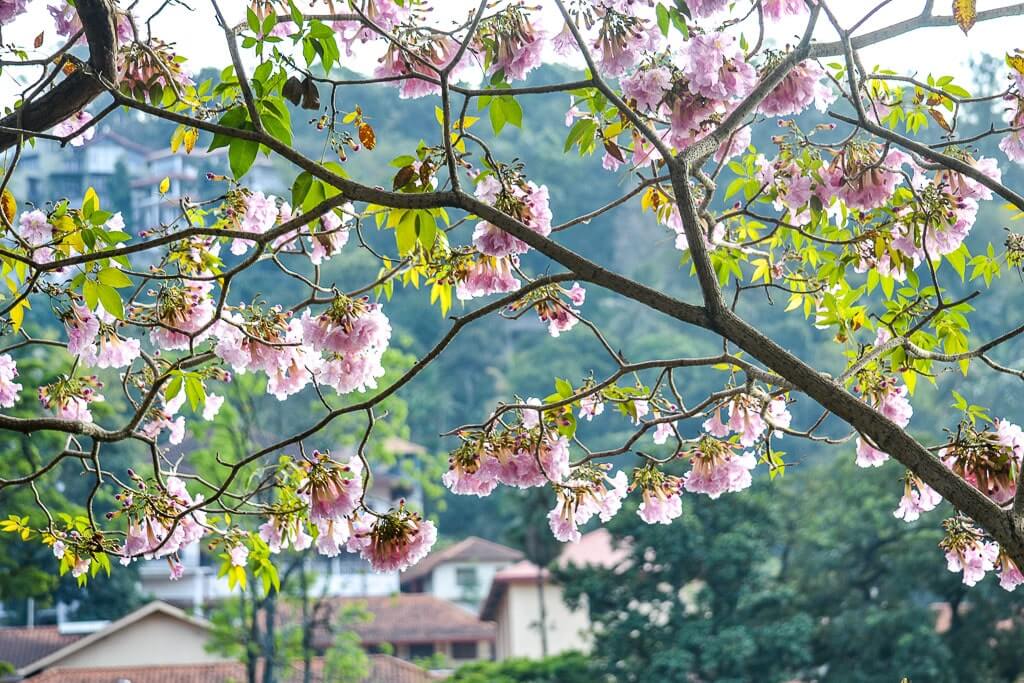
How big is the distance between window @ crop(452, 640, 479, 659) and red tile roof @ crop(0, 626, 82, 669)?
7.04m

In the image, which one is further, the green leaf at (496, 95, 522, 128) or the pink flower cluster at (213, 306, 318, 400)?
the pink flower cluster at (213, 306, 318, 400)

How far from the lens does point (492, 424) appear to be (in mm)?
2438

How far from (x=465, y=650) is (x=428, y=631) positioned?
3.02ft

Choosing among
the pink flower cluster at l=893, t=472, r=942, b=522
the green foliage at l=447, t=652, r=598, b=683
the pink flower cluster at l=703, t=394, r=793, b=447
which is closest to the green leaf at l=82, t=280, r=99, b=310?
the pink flower cluster at l=703, t=394, r=793, b=447

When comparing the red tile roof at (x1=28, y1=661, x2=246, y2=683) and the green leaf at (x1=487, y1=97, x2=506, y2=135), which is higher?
the red tile roof at (x1=28, y1=661, x2=246, y2=683)

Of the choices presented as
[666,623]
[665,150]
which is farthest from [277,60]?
[666,623]

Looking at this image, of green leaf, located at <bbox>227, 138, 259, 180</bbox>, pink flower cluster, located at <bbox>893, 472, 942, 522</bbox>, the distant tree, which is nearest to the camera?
green leaf, located at <bbox>227, 138, 259, 180</bbox>

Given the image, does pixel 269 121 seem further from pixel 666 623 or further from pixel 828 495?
pixel 828 495

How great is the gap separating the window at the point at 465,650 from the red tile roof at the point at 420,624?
0.51 metres

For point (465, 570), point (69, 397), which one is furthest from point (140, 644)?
point (69, 397)

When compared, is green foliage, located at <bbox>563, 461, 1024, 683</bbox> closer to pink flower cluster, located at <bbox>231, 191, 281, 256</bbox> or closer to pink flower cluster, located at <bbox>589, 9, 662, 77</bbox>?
pink flower cluster, located at <bbox>231, 191, 281, 256</bbox>

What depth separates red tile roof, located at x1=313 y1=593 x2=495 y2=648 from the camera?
24256mm

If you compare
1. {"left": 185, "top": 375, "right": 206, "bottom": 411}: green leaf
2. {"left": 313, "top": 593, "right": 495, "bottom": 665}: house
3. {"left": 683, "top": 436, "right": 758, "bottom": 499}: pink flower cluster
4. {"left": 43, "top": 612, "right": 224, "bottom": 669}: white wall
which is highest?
{"left": 313, "top": 593, "right": 495, "bottom": 665}: house

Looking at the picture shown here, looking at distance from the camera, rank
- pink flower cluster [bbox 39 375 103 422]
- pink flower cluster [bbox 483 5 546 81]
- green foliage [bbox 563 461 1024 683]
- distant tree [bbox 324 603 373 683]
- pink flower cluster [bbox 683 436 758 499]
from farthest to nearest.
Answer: distant tree [bbox 324 603 373 683] < green foliage [bbox 563 461 1024 683] < pink flower cluster [bbox 39 375 103 422] < pink flower cluster [bbox 683 436 758 499] < pink flower cluster [bbox 483 5 546 81]
